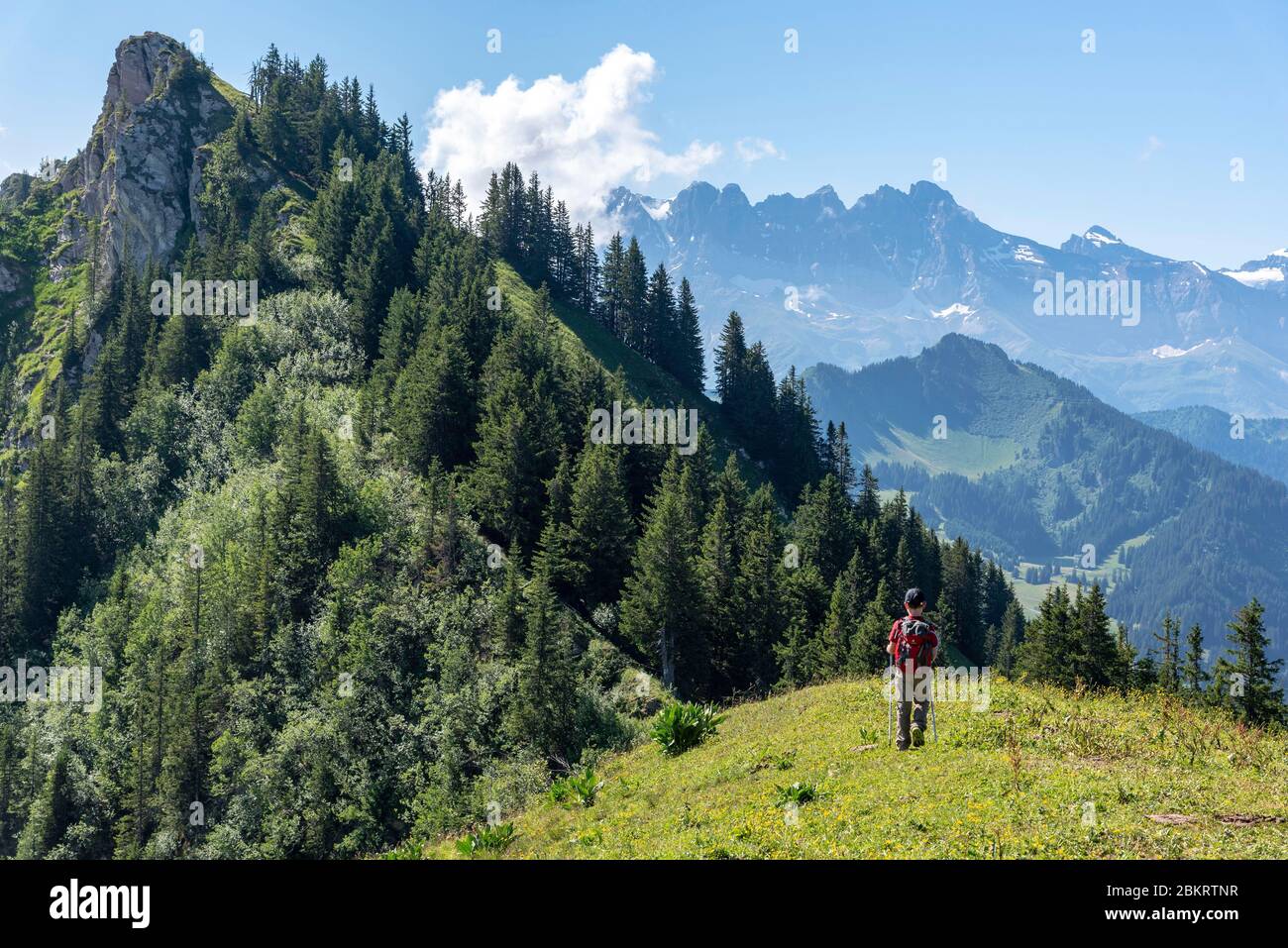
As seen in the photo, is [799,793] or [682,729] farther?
[682,729]

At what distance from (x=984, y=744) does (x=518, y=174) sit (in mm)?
155704

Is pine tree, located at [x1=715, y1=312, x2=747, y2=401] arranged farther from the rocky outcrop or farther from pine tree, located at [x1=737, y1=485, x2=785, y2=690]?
the rocky outcrop

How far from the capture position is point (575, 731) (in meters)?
46.6

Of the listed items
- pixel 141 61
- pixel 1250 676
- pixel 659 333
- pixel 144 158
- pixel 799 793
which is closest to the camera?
pixel 799 793

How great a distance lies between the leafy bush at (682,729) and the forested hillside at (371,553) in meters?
13.5

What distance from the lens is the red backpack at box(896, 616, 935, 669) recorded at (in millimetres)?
18484

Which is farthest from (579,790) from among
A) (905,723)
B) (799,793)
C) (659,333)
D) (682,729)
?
(659,333)

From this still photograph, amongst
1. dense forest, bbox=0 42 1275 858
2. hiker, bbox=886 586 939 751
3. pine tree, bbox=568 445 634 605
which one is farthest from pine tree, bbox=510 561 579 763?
hiker, bbox=886 586 939 751

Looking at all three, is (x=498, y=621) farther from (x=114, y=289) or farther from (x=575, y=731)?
(x=114, y=289)

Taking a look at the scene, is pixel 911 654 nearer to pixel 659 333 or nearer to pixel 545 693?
pixel 545 693

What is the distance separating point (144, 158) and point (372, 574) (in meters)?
132

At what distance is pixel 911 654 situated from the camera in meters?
18.5

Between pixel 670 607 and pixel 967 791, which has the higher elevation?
pixel 967 791

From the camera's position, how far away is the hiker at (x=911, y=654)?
18.5 metres
